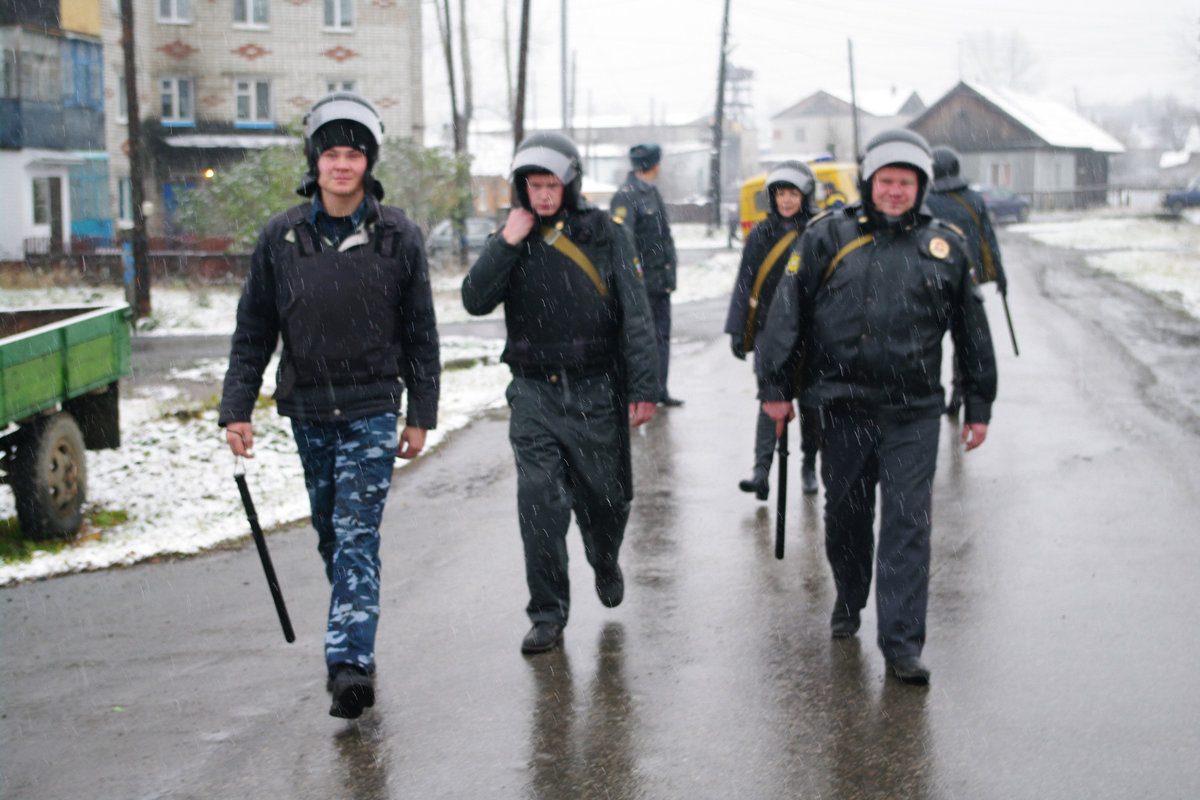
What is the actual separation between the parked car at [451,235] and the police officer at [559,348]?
99.2ft

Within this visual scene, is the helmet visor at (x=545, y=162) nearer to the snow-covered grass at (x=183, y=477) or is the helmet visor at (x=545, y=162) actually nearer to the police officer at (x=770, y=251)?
the police officer at (x=770, y=251)

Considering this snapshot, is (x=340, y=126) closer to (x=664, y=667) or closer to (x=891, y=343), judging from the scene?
(x=891, y=343)

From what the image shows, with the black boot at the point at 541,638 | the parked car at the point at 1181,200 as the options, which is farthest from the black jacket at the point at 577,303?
the parked car at the point at 1181,200

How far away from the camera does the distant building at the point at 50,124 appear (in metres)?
32.7

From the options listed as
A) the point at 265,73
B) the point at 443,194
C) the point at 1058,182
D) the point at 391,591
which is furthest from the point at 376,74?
the point at 1058,182

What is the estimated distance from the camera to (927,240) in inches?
185

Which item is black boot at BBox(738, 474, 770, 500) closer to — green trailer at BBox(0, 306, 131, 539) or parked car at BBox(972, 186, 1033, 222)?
green trailer at BBox(0, 306, 131, 539)

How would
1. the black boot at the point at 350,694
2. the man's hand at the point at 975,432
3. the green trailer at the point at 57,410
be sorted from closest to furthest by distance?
the black boot at the point at 350,694 < the man's hand at the point at 975,432 < the green trailer at the point at 57,410

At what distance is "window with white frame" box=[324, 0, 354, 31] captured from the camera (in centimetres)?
4009

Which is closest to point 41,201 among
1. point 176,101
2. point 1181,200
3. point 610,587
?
point 176,101

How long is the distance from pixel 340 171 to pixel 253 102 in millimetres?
38411

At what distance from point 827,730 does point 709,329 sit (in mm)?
14225

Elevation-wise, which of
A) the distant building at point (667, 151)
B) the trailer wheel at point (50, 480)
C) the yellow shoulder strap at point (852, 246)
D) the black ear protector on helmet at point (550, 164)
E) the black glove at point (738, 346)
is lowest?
the trailer wheel at point (50, 480)

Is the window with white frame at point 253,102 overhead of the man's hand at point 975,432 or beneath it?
overhead
